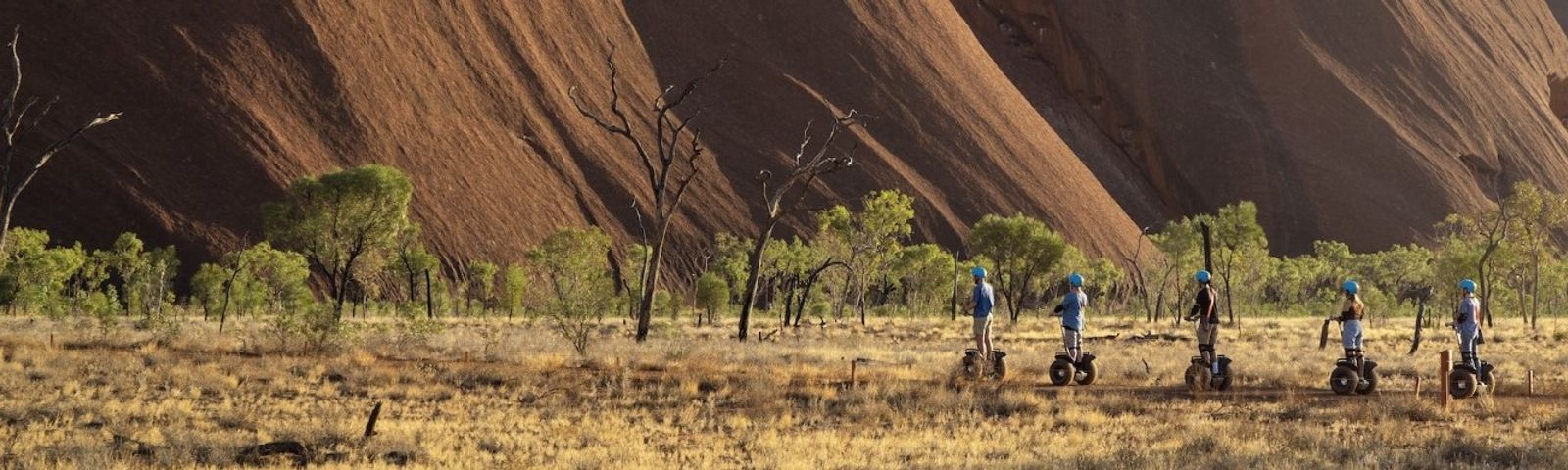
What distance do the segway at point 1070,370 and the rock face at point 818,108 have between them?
50.7 m

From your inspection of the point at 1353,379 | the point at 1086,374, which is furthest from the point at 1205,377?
the point at 1353,379

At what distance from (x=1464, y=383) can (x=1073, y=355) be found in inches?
192

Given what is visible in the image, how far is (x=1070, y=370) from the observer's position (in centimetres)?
1958

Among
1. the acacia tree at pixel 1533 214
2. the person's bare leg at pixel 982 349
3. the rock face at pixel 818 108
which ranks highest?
the rock face at pixel 818 108

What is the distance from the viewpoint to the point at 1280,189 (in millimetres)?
111688

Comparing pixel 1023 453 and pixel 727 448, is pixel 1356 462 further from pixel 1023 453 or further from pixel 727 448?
pixel 727 448

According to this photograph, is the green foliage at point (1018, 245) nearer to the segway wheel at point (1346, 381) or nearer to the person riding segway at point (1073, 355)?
the person riding segway at point (1073, 355)

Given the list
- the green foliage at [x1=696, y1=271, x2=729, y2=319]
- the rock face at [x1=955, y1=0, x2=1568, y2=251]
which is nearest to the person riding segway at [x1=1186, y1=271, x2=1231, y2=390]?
the green foliage at [x1=696, y1=271, x2=729, y2=319]

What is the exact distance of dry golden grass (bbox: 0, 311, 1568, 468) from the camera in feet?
41.2

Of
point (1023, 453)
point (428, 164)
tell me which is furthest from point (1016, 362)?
point (428, 164)

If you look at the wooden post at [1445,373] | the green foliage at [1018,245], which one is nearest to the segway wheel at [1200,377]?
the wooden post at [1445,373]

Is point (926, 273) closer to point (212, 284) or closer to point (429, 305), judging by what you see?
point (429, 305)

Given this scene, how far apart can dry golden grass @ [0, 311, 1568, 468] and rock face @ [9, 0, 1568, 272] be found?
146ft

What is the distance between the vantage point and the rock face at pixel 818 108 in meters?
66.6
